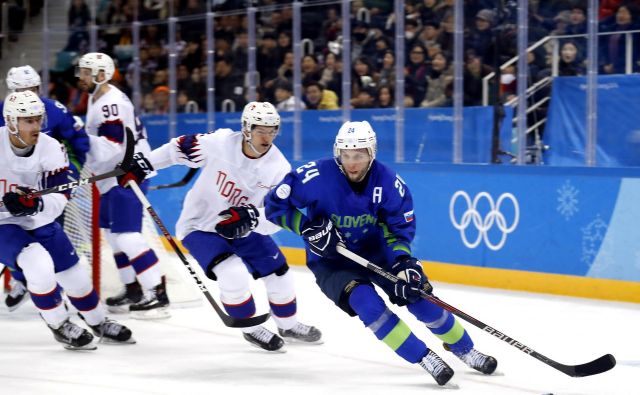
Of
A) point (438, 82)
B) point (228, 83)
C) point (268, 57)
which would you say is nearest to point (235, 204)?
point (438, 82)

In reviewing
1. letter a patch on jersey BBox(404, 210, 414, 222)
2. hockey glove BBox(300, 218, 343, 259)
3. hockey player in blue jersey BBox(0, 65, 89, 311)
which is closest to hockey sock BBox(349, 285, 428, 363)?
hockey glove BBox(300, 218, 343, 259)

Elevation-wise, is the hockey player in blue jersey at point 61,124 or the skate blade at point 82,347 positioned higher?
the hockey player in blue jersey at point 61,124

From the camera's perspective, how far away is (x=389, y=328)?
4.25m

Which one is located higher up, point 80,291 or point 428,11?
point 428,11

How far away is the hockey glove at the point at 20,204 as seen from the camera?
15.9 ft

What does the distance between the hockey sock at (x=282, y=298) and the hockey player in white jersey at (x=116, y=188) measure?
0.96 metres

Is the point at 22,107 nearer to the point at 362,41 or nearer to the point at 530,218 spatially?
the point at 530,218

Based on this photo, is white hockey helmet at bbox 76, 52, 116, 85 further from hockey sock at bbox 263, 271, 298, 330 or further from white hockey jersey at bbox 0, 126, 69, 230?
hockey sock at bbox 263, 271, 298, 330

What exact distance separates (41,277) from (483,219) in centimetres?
319

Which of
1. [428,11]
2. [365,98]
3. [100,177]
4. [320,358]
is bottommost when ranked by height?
[320,358]

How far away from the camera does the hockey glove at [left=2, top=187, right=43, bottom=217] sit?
4.85 m

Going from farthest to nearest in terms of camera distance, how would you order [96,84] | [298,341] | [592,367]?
[96,84], [298,341], [592,367]

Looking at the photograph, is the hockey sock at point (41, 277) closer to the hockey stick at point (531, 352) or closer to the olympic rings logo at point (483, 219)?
the hockey stick at point (531, 352)

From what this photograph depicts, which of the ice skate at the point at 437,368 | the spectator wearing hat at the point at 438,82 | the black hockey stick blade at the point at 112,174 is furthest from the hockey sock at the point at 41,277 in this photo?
the spectator wearing hat at the point at 438,82
